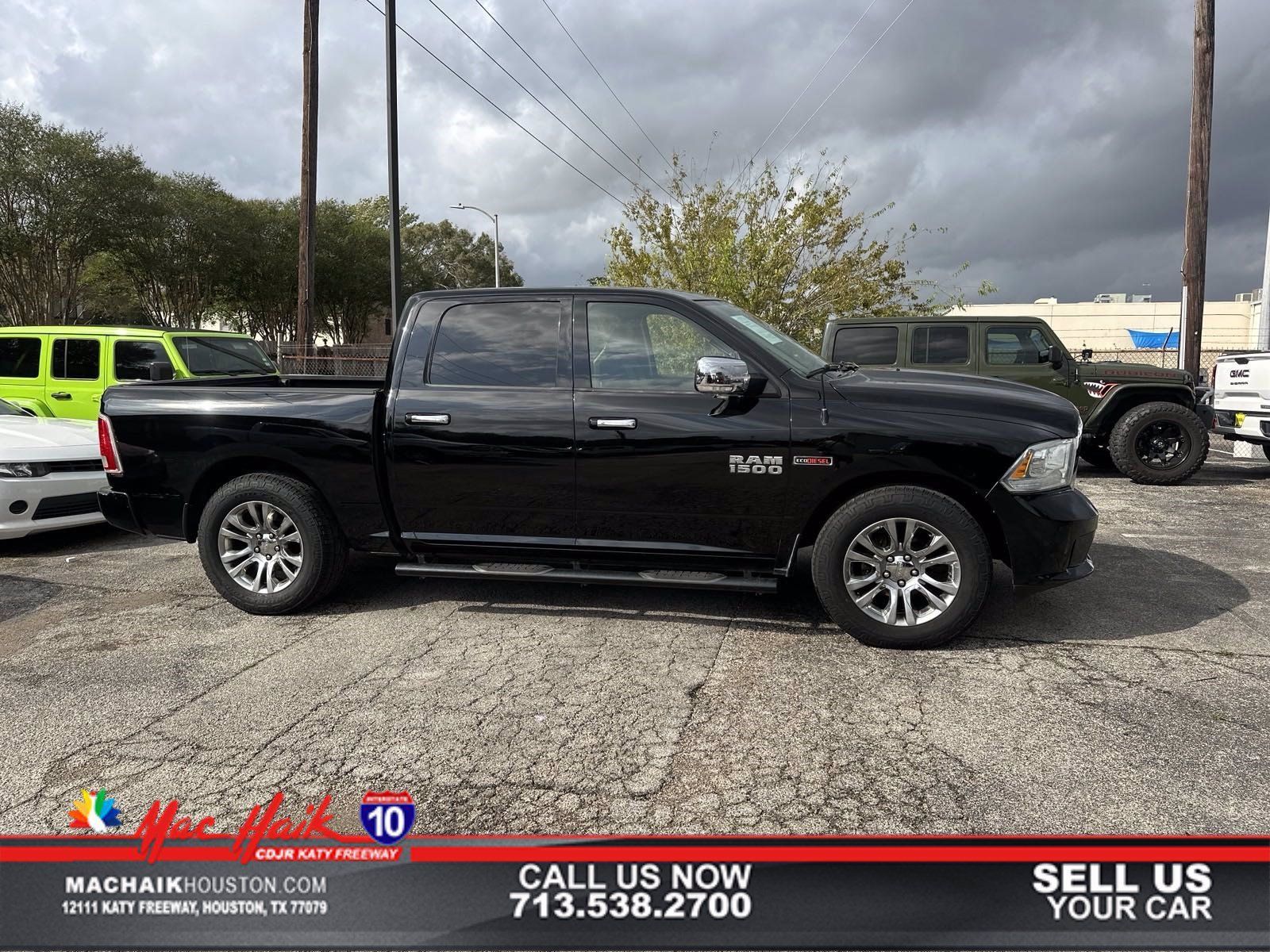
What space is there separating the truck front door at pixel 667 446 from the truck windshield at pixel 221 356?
5895mm

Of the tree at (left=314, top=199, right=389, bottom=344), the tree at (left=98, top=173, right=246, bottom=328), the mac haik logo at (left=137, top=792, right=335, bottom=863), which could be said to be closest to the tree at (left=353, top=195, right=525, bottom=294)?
the tree at (left=314, top=199, right=389, bottom=344)

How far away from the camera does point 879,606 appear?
444 centimetres

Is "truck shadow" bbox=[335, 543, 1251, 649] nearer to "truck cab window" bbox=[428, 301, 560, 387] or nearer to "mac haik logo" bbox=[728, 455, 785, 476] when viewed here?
"mac haik logo" bbox=[728, 455, 785, 476]

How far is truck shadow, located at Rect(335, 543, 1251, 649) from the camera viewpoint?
4762 mm

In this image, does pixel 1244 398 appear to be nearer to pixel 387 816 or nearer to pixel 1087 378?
pixel 1087 378

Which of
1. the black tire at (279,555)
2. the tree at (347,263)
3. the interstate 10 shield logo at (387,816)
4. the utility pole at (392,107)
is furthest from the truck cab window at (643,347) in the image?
the tree at (347,263)

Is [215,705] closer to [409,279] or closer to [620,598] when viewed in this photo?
[620,598]

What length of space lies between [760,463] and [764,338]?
0.76m

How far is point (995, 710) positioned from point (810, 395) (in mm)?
1667

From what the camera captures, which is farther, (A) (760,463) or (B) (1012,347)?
(B) (1012,347)

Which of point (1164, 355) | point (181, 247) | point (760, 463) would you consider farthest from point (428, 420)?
point (181, 247)

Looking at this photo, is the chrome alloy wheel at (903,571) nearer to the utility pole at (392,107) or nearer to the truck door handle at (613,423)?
the truck door handle at (613,423)

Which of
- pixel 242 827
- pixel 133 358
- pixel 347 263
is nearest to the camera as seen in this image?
pixel 242 827

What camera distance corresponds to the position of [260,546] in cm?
507
